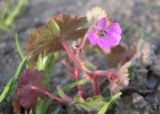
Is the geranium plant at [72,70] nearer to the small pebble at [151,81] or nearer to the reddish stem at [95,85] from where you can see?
the reddish stem at [95,85]

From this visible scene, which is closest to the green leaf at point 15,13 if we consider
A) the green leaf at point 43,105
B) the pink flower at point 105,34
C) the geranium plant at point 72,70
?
the geranium plant at point 72,70

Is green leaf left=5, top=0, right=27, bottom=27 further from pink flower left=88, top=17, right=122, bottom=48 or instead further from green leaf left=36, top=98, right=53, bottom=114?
pink flower left=88, top=17, right=122, bottom=48

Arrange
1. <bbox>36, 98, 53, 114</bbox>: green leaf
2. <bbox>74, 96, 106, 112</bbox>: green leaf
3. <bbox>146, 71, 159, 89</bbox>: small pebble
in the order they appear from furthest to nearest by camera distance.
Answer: <bbox>146, 71, 159, 89</bbox>: small pebble, <bbox>36, 98, 53, 114</bbox>: green leaf, <bbox>74, 96, 106, 112</bbox>: green leaf

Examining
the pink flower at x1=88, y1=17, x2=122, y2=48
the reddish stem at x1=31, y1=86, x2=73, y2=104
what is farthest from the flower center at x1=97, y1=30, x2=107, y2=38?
the reddish stem at x1=31, y1=86, x2=73, y2=104

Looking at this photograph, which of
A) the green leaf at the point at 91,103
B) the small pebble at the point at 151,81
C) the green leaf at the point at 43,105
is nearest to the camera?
the green leaf at the point at 91,103

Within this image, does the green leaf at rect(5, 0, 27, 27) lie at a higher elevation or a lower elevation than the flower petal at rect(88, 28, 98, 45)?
lower

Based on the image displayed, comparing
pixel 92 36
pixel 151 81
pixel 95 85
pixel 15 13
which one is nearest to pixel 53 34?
pixel 92 36

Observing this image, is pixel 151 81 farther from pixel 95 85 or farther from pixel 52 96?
pixel 52 96

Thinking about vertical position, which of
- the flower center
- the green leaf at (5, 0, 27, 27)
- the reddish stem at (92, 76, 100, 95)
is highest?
the flower center

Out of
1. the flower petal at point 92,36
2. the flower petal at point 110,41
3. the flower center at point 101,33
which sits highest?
the flower petal at point 92,36
